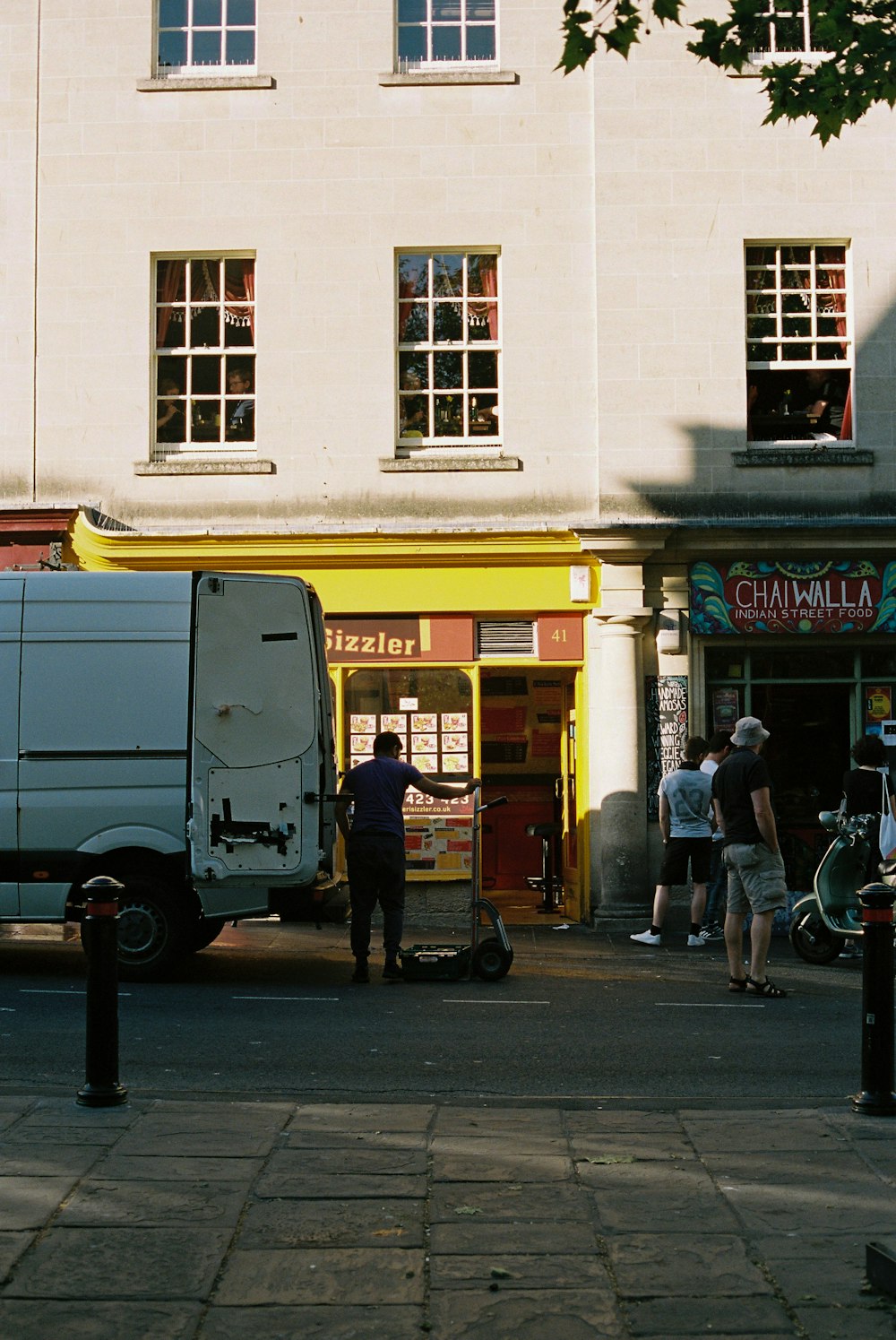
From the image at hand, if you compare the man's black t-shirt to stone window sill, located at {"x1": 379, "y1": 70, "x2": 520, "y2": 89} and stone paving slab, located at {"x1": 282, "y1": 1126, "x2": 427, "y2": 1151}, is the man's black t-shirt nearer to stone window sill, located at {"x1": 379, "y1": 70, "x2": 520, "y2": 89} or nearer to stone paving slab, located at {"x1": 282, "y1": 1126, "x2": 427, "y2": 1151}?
stone paving slab, located at {"x1": 282, "y1": 1126, "x2": 427, "y2": 1151}

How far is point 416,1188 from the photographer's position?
555cm

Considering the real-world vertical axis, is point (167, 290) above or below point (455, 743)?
above

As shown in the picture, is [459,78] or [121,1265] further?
[459,78]

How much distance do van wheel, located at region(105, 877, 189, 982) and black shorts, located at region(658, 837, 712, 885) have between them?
15.1 ft

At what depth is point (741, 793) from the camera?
10.7 metres

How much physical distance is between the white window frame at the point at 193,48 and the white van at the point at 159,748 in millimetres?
7212

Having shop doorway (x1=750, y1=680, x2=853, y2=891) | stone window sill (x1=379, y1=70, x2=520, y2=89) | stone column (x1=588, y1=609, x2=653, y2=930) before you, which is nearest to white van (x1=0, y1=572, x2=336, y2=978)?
stone column (x1=588, y1=609, x2=653, y2=930)

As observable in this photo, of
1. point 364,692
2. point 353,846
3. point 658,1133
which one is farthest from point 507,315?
point 658,1133

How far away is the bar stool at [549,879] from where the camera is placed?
16438 millimetres

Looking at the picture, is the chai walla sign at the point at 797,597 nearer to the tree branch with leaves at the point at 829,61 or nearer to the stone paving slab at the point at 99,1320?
the tree branch with leaves at the point at 829,61

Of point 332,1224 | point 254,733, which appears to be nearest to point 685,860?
point 254,733

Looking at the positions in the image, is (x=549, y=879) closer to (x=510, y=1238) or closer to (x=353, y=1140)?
(x=353, y=1140)

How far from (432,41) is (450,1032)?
11191 mm

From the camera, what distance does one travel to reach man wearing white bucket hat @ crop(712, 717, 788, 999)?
1055cm
